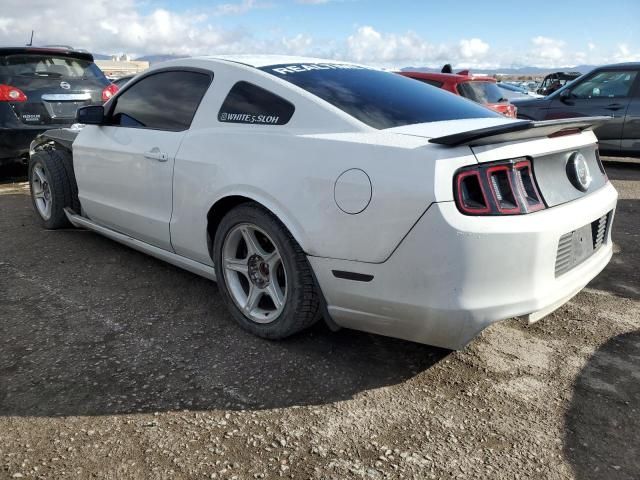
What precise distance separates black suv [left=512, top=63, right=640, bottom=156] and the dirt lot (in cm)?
573

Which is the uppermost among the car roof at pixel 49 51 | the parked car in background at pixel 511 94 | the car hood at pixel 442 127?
the car roof at pixel 49 51

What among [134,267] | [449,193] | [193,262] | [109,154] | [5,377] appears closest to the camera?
[449,193]

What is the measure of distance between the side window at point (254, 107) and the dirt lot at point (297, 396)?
3.78 feet

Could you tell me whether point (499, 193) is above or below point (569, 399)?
above

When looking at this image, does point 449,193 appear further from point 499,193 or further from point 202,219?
point 202,219

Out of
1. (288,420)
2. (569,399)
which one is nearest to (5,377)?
(288,420)

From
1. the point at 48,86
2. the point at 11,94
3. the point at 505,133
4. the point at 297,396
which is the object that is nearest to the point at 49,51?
the point at 48,86

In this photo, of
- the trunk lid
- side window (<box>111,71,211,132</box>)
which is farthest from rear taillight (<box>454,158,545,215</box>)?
the trunk lid

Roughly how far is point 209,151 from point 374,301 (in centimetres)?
129

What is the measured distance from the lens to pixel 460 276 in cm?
218

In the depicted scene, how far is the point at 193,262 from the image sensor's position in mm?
3336

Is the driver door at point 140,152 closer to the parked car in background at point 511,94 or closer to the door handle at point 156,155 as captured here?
the door handle at point 156,155

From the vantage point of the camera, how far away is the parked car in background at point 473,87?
26.0ft

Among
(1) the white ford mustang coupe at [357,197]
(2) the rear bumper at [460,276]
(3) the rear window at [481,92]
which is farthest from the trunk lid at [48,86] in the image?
(2) the rear bumper at [460,276]
